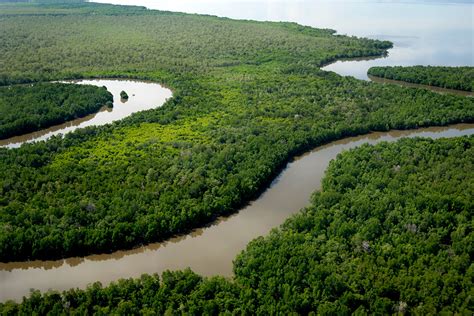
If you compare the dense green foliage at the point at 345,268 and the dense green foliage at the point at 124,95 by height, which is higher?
the dense green foliage at the point at 124,95

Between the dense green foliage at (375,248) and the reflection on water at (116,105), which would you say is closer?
the dense green foliage at (375,248)

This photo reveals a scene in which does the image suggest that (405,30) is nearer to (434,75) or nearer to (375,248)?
(434,75)

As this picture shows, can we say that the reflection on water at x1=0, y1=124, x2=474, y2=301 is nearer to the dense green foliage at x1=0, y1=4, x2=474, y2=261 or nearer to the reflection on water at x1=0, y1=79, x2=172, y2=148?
the dense green foliage at x1=0, y1=4, x2=474, y2=261

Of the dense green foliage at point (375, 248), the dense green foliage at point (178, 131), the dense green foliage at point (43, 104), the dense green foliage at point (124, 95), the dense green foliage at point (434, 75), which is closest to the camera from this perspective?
the dense green foliage at point (375, 248)

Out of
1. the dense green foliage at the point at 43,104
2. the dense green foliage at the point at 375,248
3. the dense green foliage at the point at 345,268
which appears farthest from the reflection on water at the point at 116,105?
the dense green foliage at the point at 375,248

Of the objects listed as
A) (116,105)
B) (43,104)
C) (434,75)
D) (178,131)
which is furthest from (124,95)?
(434,75)

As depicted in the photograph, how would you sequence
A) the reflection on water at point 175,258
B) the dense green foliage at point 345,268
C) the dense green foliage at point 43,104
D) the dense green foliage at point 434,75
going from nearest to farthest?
the dense green foliage at point 345,268
the reflection on water at point 175,258
the dense green foliage at point 43,104
the dense green foliage at point 434,75

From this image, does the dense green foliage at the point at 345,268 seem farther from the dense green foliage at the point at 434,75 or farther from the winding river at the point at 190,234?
the dense green foliage at the point at 434,75
